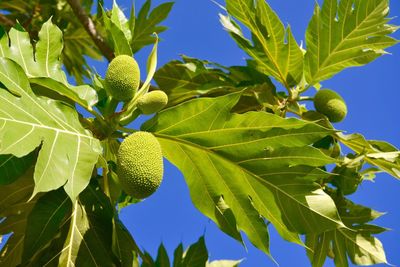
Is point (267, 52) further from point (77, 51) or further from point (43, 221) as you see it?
point (77, 51)

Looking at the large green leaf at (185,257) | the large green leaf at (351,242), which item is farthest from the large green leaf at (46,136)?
the large green leaf at (351,242)

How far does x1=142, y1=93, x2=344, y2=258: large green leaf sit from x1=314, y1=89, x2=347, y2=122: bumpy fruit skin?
1.82 feet

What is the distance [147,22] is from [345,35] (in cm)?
119

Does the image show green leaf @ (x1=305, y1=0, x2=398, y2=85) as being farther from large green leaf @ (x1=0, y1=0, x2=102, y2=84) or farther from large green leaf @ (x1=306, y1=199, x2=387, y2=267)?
large green leaf @ (x1=0, y1=0, x2=102, y2=84)

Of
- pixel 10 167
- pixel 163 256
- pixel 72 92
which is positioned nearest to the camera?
pixel 10 167

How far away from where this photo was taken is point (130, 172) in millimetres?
1375

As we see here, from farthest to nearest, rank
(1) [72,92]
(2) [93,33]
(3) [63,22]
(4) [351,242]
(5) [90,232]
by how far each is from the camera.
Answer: (3) [63,22], (2) [93,33], (4) [351,242], (5) [90,232], (1) [72,92]

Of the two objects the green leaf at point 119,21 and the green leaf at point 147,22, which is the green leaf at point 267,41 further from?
the green leaf at point 147,22

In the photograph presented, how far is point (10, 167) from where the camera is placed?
4.40 feet

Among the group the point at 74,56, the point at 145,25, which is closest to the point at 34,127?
the point at 145,25

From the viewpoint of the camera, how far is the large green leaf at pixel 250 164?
5.10 ft

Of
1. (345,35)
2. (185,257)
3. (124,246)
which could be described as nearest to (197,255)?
(185,257)

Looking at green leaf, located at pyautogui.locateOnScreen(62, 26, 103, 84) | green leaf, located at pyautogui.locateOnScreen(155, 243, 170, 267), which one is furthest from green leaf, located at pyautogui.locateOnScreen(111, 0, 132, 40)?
green leaf, located at pyautogui.locateOnScreen(62, 26, 103, 84)

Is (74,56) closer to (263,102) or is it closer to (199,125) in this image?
(263,102)
